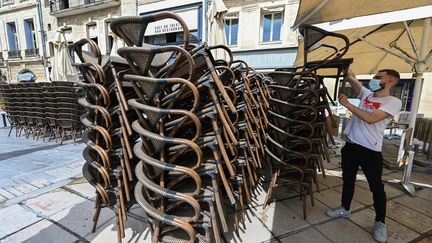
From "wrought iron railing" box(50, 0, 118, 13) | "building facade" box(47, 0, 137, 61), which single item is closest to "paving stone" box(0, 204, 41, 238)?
"building facade" box(47, 0, 137, 61)

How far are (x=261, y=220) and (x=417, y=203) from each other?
7.72 ft

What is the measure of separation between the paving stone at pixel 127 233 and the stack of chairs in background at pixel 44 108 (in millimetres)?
A: 3526

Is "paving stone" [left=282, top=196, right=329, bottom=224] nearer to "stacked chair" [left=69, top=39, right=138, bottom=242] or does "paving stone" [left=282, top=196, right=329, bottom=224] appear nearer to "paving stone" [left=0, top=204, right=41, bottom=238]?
"stacked chair" [left=69, top=39, right=138, bottom=242]

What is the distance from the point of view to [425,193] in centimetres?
327

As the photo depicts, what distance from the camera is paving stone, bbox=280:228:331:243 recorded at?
2150 mm

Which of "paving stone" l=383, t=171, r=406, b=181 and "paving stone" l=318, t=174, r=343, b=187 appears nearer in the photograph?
"paving stone" l=318, t=174, r=343, b=187

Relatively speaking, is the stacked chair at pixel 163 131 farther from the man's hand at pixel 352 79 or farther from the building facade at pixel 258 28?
the building facade at pixel 258 28

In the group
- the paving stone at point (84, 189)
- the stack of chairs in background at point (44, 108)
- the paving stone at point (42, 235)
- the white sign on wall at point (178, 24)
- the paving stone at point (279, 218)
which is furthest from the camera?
the white sign on wall at point (178, 24)

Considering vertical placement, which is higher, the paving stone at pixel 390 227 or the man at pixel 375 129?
the man at pixel 375 129

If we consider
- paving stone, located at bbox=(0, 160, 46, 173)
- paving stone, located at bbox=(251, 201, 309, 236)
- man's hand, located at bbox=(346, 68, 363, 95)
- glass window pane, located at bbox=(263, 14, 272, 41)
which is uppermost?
glass window pane, located at bbox=(263, 14, 272, 41)

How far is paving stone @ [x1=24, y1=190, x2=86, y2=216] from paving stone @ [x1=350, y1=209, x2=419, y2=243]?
11.4ft

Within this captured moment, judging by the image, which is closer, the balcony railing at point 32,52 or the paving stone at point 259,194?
the paving stone at point 259,194

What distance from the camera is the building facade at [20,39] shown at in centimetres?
1734

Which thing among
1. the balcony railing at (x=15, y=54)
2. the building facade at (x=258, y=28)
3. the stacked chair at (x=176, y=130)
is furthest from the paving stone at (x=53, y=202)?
the balcony railing at (x=15, y=54)
